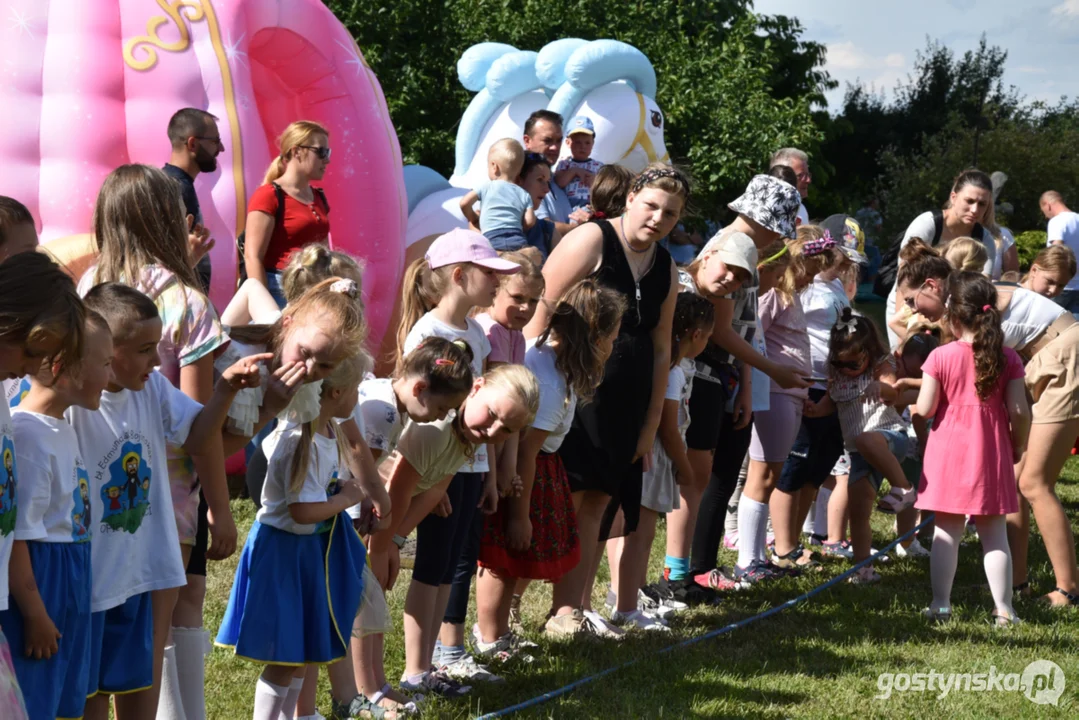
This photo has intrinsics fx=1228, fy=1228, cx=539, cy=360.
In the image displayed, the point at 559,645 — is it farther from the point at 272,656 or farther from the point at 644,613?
the point at 272,656

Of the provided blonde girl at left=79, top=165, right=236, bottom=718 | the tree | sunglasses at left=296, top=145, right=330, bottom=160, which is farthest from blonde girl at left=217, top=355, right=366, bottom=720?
the tree

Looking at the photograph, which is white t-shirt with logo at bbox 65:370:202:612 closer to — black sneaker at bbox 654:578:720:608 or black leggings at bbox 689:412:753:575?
black sneaker at bbox 654:578:720:608

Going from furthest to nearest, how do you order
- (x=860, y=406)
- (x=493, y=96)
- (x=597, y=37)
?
1. (x=597, y=37)
2. (x=493, y=96)
3. (x=860, y=406)

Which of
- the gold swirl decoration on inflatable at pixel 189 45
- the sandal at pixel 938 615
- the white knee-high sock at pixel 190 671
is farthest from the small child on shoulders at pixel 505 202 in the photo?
the white knee-high sock at pixel 190 671

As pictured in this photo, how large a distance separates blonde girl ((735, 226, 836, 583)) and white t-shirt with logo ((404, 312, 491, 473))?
7.56ft

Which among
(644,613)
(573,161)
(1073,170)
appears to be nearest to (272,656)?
(644,613)

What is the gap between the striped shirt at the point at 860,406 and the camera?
20.9 ft

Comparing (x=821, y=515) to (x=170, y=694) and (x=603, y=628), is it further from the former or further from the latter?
(x=170, y=694)

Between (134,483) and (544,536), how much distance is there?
1881mm

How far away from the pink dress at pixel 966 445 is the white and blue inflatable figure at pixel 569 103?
627 cm

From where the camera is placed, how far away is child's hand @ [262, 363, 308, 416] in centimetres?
305

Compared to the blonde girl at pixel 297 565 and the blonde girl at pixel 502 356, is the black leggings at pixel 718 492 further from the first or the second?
the blonde girl at pixel 297 565

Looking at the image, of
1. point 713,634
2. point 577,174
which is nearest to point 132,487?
point 713,634

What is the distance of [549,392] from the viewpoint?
14.7 feet
